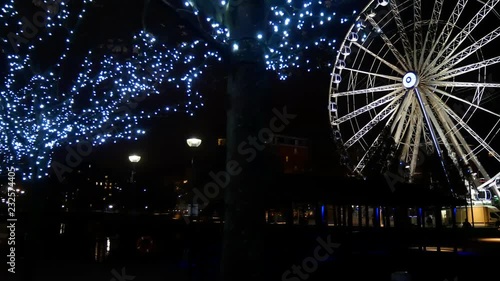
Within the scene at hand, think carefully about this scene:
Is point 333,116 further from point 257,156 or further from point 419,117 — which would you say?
point 257,156

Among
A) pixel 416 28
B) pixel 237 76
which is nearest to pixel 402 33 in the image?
pixel 416 28

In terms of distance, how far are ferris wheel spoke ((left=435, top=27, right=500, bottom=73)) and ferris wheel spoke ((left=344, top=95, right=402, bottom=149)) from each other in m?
3.18

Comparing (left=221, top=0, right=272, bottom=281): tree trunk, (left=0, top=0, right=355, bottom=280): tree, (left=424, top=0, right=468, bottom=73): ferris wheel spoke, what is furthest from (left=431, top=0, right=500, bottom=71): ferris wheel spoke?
(left=221, top=0, right=272, bottom=281): tree trunk

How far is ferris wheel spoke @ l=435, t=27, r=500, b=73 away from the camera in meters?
25.8

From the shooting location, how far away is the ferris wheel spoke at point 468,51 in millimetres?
25841

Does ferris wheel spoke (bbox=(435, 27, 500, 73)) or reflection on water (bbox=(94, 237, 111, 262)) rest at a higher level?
ferris wheel spoke (bbox=(435, 27, 500, 73))

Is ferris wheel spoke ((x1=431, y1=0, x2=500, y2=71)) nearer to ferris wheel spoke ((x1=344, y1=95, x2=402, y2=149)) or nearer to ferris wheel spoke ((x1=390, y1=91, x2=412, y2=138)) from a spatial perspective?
ferris wheel spoke ((x1=390, y1=91, x2=412, y2=138))

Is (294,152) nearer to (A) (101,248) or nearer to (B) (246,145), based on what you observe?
(A) (101,248)

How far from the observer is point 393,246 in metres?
16.7

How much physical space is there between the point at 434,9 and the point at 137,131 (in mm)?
19468

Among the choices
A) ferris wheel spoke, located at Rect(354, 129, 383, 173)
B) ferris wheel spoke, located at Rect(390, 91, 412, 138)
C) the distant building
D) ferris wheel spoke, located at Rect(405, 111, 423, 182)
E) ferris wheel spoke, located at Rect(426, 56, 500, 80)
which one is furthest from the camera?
the distant building

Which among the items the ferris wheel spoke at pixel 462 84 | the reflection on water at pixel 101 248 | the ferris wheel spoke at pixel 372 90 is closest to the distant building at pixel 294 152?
the ferris wheel spoke at pixel 372 90

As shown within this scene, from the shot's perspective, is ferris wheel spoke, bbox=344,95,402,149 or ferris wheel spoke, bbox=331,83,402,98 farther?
ferris wheel spoke, bbox=344,95,402,149

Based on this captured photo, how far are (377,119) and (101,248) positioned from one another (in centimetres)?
1770
